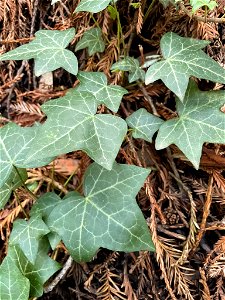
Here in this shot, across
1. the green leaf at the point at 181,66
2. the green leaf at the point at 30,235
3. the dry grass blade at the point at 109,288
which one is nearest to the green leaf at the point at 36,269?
the green leaf at the point at 30,235

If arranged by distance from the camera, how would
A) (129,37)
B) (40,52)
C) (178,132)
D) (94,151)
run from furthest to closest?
(129,37)
(40,52)
(178,132)
(94,151)

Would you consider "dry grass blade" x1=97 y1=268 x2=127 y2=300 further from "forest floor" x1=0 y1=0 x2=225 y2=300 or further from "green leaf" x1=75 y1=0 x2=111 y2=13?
"green leaf" x1=75 y1=0 x2=111 y2=13

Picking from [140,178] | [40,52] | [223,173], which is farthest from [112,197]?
[40,52]

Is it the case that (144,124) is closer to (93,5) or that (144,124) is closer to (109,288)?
(93,5)

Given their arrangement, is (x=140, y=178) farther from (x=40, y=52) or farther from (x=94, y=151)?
(x=40, y=52)

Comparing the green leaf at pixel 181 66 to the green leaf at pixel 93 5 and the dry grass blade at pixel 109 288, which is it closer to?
the green leaf at pixel 93 5

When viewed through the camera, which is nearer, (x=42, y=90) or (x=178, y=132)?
(x=178, y=132)

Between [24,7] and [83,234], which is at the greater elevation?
[24,7]
